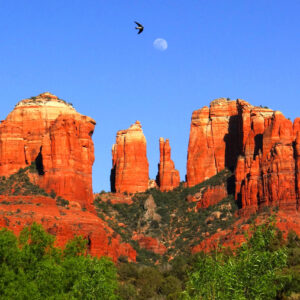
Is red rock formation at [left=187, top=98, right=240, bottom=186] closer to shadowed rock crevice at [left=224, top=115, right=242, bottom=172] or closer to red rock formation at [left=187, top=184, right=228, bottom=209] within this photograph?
shadowed rock crevice at [left=224, top=115, right=242, bottom=172]

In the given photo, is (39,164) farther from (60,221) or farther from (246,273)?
(246,273)

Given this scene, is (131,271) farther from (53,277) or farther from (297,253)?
(53,277)

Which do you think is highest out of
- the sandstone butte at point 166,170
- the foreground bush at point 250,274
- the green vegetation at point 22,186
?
the sandstone butte at point 166,170

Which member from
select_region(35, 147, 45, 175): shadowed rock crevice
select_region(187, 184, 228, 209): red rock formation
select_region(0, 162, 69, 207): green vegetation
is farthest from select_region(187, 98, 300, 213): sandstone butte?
select_region(35, 147, 45, 175): shadowed rock crevice

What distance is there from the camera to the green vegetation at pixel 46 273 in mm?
70375

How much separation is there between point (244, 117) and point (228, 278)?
4149 inches

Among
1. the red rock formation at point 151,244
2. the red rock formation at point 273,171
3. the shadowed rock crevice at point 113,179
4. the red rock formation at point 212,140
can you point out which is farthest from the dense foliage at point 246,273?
the shadowed rock crevice at point 113,179

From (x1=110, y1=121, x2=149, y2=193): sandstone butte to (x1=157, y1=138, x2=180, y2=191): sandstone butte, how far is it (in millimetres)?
3296

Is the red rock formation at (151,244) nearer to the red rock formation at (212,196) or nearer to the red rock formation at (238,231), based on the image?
the red rock formation at (238,231)

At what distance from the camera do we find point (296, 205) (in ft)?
470

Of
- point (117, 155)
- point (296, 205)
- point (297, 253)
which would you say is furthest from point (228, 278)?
point (117, 155)

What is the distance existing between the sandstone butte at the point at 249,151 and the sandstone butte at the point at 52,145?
25.5 metres

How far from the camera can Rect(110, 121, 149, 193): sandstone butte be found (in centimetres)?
17538

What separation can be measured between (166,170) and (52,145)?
3351cm
